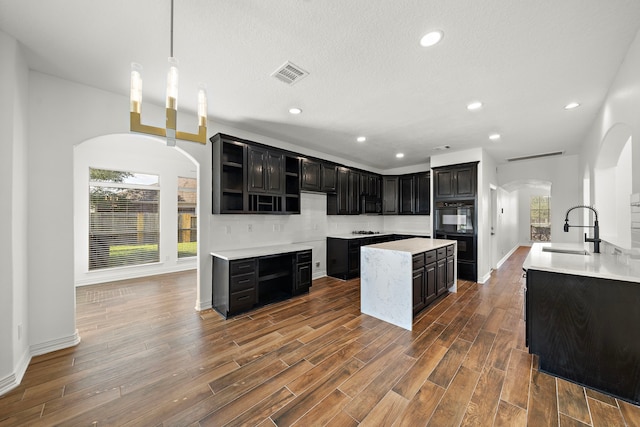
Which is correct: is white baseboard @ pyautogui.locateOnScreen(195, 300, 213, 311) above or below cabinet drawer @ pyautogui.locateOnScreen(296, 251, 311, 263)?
below

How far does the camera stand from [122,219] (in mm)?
5328

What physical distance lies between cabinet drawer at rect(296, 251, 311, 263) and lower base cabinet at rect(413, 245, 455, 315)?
186 cm

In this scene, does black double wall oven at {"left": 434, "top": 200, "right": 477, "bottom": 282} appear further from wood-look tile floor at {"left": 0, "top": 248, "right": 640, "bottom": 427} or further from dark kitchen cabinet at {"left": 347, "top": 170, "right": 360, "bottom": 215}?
dark kitchen cabinet at {"left": 347, "top": 170, "right": 360, "bottom": 215}

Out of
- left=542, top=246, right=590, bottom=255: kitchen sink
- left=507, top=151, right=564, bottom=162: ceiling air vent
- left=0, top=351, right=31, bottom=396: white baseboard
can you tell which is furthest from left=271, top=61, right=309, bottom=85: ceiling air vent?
left=507, top=151, right=564, bottom=162: ceiling air vent

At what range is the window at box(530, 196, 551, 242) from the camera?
10532mm

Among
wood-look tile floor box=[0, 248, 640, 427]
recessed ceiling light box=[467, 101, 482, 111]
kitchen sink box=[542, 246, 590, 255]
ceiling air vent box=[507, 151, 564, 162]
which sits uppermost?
recessed ceiling light box=[467, 101, 482, 111]

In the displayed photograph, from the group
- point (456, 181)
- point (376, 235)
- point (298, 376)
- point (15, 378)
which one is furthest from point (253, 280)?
point (456, 181)

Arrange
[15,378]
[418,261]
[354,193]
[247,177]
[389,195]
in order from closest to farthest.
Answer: [15,378], [418,261], [247,177], [354,193], [389,195]

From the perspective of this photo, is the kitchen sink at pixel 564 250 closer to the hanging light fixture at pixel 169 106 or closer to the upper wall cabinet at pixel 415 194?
the upper wall cabinet at pixel 415 194

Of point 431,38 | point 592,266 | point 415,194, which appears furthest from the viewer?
point 415,194

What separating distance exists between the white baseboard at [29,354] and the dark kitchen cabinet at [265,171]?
8.46ft

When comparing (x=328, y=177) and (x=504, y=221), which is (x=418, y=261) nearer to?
(x=328, y=177)

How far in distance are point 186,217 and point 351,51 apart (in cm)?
580

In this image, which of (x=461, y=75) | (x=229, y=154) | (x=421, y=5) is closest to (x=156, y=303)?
(x=229, y=154)
